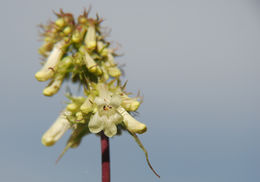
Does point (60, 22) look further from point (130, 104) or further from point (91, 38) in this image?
point (130, 104)

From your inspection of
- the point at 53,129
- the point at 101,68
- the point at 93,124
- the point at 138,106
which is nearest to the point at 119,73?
the point at 101,68

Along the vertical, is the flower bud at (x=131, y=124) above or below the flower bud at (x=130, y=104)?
below

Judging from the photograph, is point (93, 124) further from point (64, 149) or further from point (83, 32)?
point (83, 32)

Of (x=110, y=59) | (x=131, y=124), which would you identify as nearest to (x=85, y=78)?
(x=110, y=59)

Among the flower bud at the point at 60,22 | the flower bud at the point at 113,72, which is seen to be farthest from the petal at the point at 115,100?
the flower bud at the point at 60,22

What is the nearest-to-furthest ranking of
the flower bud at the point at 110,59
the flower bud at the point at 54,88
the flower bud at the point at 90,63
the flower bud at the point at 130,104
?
the flower bud at the point at 90,63 < the flower bud at the point at 130,104 < the flower bud at the point at 54,88 < the flower bud at the point at 110,59

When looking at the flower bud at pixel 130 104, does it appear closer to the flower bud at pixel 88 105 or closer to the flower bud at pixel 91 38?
the flower bud at pixel 88 105
